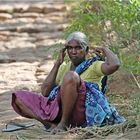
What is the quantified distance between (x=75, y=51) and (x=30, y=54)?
7.28 m

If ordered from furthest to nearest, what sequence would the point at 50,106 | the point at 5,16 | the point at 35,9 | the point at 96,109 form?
the point at 35,9
the point at 5,16
the point at 50,106
the point at 96,109

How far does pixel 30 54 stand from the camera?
12.6 metres

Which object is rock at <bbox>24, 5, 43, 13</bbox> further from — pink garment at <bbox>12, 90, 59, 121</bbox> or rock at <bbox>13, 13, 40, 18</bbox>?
pink garment at <bbox>12, 90, 59, 121</bbox>

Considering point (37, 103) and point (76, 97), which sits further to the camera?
point (37, 103)

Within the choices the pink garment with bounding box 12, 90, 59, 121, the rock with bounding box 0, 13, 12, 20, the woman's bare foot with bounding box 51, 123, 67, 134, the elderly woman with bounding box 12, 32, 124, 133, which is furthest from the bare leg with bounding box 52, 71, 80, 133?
the rock with bounding box 0, 13, 12, 20

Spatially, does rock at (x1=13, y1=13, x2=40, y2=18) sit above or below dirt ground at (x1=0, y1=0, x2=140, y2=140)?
above

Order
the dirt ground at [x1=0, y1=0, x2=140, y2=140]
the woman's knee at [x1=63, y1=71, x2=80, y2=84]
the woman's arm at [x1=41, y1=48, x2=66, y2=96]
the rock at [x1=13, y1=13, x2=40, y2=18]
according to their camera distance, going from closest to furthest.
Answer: the woman's knee at [x1=63, y1=71, x2=80, y2=84] < the woman's arm at [x1=41, y1=48, x2=66, y2=96] < the dirt ground at [x1=0, y1=0, x2=140, y2=140] < the rock at [x1=13, y1=13, x2=40, y2=18]

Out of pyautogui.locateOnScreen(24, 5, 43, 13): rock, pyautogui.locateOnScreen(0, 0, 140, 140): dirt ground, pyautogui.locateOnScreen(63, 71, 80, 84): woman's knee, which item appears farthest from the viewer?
pyautogui.locateOnScreen(24, 5, 43, 13): rock

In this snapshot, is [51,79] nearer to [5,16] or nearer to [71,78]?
[71,78]

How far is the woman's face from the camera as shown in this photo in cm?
540

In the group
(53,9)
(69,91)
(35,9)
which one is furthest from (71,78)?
(53,9)

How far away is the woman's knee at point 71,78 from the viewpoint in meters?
5.08

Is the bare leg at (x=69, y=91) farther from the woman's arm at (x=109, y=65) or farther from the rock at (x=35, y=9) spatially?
the rock at (x=35, y=9)

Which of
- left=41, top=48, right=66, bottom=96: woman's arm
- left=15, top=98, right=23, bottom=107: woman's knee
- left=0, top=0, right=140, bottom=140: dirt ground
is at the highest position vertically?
left=0, top=0, right=140, bottom=140: dirt ground
